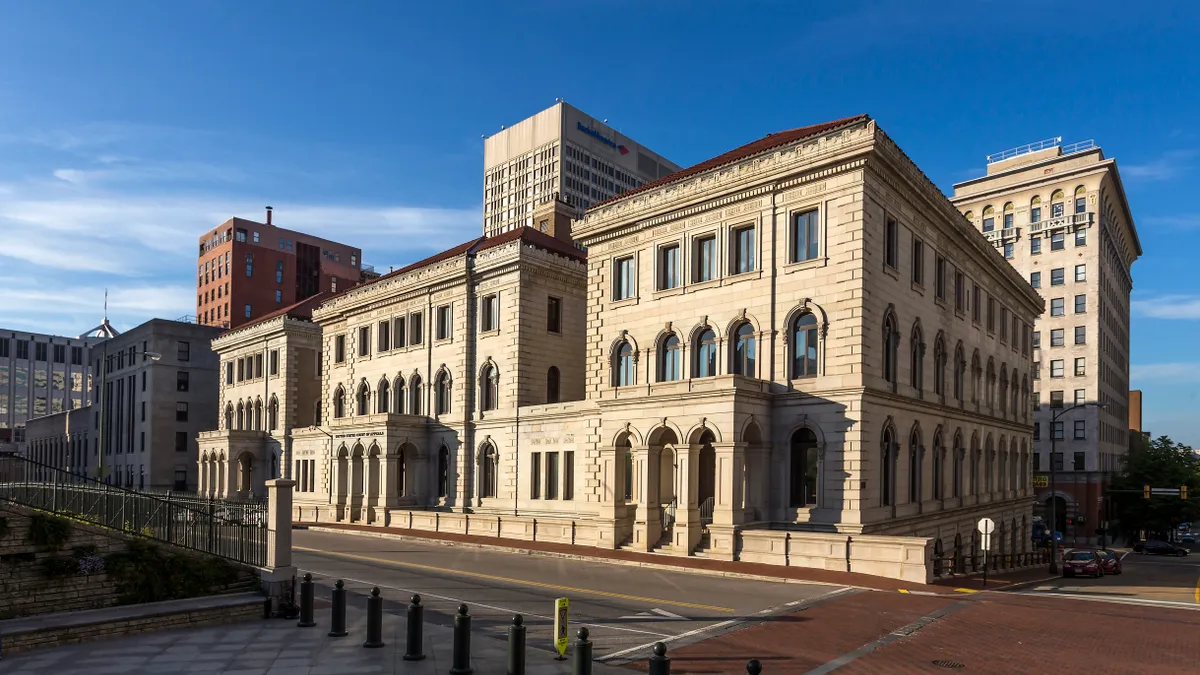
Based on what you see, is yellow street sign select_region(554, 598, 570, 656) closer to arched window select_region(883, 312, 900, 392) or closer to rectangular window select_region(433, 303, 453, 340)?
arched window select_region(883, 312, 900, 392)

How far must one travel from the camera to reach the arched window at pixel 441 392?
48625mm

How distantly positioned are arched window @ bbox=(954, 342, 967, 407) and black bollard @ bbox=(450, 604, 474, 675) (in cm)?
3305

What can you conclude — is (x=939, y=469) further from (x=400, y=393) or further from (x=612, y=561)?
(x=400, y=393)

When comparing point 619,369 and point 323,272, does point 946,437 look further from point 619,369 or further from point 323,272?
point 323,272

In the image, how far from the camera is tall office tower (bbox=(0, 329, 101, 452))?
477 ft

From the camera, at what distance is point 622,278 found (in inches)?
1503

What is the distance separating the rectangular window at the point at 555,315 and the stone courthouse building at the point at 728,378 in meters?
0.26

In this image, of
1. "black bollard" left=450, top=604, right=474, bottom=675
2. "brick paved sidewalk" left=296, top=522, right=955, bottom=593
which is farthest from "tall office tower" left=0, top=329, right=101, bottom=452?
"black bollard" left=450, top=604, right=474, bottom=675

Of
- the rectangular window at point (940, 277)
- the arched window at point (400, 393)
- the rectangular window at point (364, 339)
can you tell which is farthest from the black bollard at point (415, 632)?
the rectangular window at point (364, 339)

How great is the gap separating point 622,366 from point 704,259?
20.7 ft

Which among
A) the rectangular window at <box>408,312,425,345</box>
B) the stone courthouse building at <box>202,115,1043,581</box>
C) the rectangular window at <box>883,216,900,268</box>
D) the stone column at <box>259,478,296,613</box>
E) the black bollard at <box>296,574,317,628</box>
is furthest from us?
the rectangular window at <box>408,312,425,345</box>

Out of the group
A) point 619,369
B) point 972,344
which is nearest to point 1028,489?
point 972,344

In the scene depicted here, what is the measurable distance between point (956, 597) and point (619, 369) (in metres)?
19.2

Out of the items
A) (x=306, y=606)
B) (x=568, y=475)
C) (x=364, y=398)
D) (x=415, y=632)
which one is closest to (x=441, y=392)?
(x=364, y=398)
